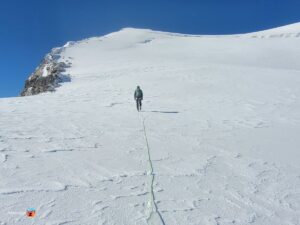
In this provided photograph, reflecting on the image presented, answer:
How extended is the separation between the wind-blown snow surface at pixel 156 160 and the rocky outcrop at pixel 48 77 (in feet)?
44.3

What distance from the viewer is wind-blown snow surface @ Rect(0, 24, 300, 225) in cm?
449

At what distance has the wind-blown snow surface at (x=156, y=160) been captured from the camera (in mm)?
4494

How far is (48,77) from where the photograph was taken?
106 ft

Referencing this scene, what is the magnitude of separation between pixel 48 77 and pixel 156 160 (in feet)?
93.3

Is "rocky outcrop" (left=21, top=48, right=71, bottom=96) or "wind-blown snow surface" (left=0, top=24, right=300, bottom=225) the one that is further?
"rocky outcrop" (left=21, top=48, right=71, bottom=96)

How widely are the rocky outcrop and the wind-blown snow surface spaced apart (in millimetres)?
13518

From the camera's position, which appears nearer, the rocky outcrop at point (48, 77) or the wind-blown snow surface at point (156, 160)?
the wind-blown snow surface at point (156, 160)

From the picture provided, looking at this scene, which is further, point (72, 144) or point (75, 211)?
point (72, 144)

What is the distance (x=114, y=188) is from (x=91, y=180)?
21.0 inches

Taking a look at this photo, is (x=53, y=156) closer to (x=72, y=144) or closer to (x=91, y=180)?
(x=72, y=144)

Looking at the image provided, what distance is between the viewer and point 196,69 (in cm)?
2786

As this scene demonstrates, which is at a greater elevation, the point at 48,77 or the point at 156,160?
the point at 48,77

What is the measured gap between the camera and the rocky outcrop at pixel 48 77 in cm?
2968

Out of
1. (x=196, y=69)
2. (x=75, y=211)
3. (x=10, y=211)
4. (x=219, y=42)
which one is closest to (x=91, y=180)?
(x=75, y=211)
